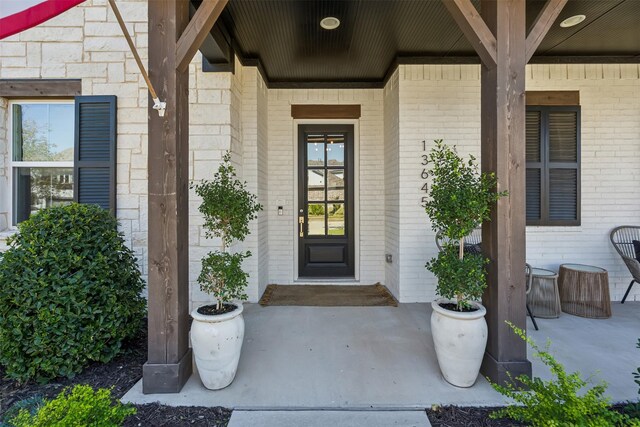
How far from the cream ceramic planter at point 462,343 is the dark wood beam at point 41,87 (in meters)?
3.99

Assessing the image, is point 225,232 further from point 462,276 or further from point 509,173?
point 509,173

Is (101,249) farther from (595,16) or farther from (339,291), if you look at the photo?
(595,16)

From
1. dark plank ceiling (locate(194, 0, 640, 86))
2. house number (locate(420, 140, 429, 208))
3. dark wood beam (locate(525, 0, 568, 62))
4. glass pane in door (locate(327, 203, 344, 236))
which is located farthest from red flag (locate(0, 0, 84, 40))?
glass pane in door (locate(327, 203, 344, 236))

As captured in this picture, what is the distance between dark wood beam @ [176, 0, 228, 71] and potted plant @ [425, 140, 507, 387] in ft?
5.69

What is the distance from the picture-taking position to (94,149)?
3.24 meters

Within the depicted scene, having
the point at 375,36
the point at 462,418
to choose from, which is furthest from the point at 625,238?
the point at 375,36

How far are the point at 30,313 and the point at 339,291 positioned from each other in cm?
302

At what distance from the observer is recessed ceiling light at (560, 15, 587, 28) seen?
9.87 feet

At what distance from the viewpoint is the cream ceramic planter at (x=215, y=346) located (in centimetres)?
200

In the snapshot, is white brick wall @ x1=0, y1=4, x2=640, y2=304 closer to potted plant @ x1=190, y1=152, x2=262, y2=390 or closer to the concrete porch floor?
the concrete porch floor

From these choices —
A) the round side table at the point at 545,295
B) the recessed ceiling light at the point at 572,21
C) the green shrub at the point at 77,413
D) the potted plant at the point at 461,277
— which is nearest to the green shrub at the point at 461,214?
the potted plant at the point at 461,277

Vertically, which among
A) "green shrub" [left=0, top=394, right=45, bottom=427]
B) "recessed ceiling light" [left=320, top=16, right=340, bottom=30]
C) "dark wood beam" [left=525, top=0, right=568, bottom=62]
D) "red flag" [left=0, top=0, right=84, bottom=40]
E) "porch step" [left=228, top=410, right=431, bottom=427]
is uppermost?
"recessed ceiling light" [left=320, top=16, right=340, bottom=30]

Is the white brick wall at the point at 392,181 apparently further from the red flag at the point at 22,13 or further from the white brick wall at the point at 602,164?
the red flag at the point at 22,13

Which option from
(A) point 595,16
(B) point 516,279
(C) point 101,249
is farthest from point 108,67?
(A) point 595,16
